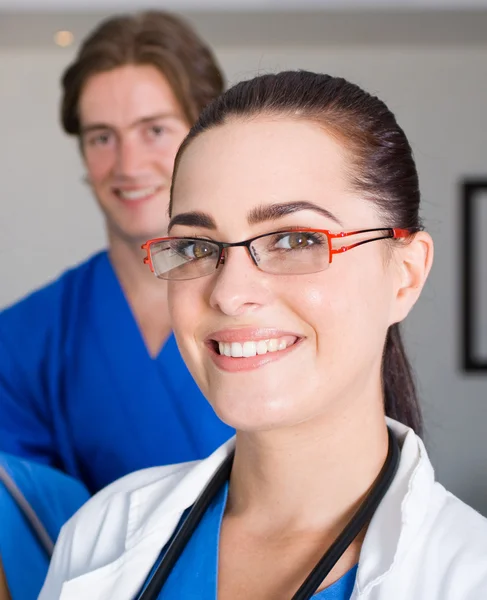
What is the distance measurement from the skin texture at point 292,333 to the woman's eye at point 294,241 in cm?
1

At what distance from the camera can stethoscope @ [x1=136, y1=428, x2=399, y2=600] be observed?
851 mm

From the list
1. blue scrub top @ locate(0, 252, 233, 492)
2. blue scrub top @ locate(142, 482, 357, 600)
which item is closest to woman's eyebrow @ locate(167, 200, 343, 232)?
blue scrub top @ locate(142, 482, 357, 600)

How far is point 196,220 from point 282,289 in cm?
12

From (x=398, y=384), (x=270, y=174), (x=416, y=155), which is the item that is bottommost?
(x=398, y=384)

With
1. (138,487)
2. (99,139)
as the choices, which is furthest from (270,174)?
(99,139)

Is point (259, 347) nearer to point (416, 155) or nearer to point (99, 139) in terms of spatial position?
point (99, 139)

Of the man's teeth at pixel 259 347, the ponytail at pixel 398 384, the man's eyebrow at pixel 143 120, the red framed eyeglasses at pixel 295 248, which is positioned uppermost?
the man's eyebrow at pixel 143 120

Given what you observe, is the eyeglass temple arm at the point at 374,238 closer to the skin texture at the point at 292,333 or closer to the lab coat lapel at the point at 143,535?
the skin texture at the point at 292,333

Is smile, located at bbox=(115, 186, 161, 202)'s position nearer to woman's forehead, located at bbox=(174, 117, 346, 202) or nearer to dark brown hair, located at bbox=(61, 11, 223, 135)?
dark brown hair, located at bbox=(61, 11, 223, 135)

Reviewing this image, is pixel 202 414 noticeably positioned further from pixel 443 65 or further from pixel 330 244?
pixel 443 65

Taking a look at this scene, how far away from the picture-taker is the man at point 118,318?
5.20 ft

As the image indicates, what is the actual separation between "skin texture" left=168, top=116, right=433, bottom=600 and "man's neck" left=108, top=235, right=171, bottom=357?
0.72m

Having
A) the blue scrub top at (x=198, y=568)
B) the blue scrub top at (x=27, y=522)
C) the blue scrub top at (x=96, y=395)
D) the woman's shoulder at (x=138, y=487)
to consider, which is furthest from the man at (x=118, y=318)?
the blue scrub top at (x=198, y=568)

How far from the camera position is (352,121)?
926 millimetres
